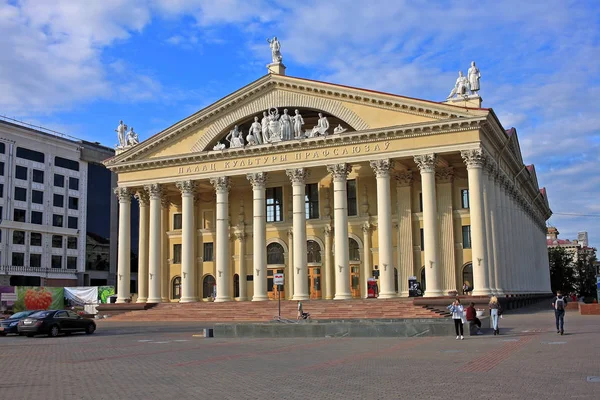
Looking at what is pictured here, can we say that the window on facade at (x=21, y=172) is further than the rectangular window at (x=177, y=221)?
Yes

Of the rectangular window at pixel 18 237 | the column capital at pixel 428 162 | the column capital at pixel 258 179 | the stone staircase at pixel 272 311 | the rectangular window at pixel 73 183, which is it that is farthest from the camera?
the rectangular window at pixel 73 183

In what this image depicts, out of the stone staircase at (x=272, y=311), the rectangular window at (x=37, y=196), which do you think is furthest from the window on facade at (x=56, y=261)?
the stone staircase at (x=272, y=311)

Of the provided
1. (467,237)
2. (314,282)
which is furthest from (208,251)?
(467,237)

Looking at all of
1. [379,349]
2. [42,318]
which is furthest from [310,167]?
[379,349]

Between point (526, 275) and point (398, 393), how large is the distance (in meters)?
45.8

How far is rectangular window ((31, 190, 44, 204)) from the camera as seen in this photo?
3041 inches

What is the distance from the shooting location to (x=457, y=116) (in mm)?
39531

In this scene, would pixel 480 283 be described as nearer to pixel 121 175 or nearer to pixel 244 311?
pixel 244 311

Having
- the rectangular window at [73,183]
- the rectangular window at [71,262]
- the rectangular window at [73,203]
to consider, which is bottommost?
the rectangular window at [71,262]

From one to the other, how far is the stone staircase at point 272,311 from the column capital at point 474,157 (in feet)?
29.0

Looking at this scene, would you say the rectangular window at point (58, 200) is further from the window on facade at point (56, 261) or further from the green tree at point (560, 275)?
the green tree at point (560, 275)

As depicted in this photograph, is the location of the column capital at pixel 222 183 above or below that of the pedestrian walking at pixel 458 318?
above

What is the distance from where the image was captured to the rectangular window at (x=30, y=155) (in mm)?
75875

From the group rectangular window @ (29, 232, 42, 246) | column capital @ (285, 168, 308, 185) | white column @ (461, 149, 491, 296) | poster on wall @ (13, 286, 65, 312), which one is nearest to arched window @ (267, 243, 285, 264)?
column capital @ (285, 168, 308, 185)
